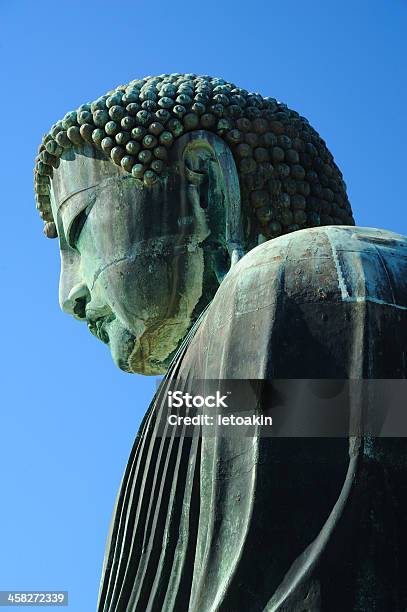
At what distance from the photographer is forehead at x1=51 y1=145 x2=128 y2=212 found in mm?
9164

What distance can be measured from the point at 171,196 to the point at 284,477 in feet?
7.69

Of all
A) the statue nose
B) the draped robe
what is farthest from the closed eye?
the draped robe

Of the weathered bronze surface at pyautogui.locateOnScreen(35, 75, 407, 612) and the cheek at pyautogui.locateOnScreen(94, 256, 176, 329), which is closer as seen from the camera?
the weathered bronze surface at pyautogui.locateOnScreen(35, 75, 407, 612)

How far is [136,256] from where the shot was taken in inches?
351

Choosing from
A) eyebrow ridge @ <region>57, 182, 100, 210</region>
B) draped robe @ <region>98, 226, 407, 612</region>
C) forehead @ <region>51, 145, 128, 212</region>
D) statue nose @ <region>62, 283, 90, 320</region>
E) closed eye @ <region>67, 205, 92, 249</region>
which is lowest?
draped robe @ <region>98, 226, 407, 612</region>

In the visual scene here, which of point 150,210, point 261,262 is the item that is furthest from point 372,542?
point 150,210

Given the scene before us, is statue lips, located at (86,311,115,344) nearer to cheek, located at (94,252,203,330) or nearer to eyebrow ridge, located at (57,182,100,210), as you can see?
cheek, located at (94,252,203,330)

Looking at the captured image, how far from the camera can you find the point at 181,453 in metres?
7.45

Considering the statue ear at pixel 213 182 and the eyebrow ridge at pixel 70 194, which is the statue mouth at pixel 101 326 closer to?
the eyebrow ridge at pixel 70 194

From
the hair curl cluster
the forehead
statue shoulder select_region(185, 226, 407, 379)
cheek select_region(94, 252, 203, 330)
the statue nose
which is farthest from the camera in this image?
the statue nose

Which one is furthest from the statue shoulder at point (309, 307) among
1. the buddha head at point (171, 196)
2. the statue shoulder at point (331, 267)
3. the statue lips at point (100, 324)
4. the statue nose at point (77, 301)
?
the statue nose at point (77, 301)

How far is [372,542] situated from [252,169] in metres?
2.68

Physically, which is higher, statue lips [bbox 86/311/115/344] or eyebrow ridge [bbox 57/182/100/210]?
eyebrow ridge [bbox 57/182/100/210]

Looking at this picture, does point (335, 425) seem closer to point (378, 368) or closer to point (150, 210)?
point (378, 368)
